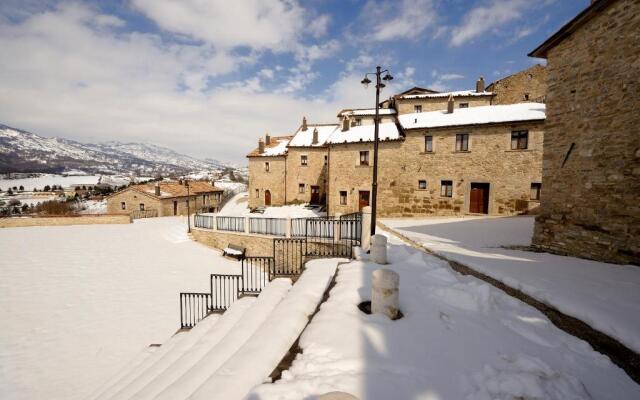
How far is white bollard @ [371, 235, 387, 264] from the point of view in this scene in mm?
6967

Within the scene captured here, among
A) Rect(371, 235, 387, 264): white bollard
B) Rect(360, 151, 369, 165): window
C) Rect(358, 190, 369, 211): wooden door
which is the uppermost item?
Rect(360, 151, 369, 165): window

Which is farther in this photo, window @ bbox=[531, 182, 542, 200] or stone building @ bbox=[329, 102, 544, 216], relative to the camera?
stone building @ bbox=[329, 102, 544, 216]

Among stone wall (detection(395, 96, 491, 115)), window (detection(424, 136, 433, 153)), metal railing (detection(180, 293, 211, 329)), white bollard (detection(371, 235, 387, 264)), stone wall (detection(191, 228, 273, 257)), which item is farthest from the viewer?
stone wall (detection(395, 96, 491, 115))

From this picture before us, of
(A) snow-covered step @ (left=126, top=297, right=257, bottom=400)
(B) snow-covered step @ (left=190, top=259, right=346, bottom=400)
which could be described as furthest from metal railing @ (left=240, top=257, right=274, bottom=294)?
(B) snow-covered step @ (left=190, top=259, right=346, bottom=400)

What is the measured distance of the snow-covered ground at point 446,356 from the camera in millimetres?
2795

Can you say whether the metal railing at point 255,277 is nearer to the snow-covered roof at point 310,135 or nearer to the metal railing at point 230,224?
the metal railing at point 230,224

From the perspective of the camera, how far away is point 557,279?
241 inches

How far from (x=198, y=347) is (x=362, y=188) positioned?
17.2 metres

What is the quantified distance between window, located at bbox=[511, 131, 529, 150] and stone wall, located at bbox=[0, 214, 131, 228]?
33.4 meters

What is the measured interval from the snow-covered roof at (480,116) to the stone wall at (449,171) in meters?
0.45

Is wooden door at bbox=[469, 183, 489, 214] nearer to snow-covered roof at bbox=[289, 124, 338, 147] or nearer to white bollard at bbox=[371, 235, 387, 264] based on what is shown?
white bollard at bbox=[371, 235, 387, 264]

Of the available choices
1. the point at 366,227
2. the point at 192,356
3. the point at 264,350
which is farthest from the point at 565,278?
the point at 192,356

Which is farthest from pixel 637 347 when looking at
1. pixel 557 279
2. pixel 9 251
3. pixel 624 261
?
pixel 9 251

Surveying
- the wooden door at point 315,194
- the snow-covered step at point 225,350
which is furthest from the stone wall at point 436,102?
the snow-covered step at point 225,350
